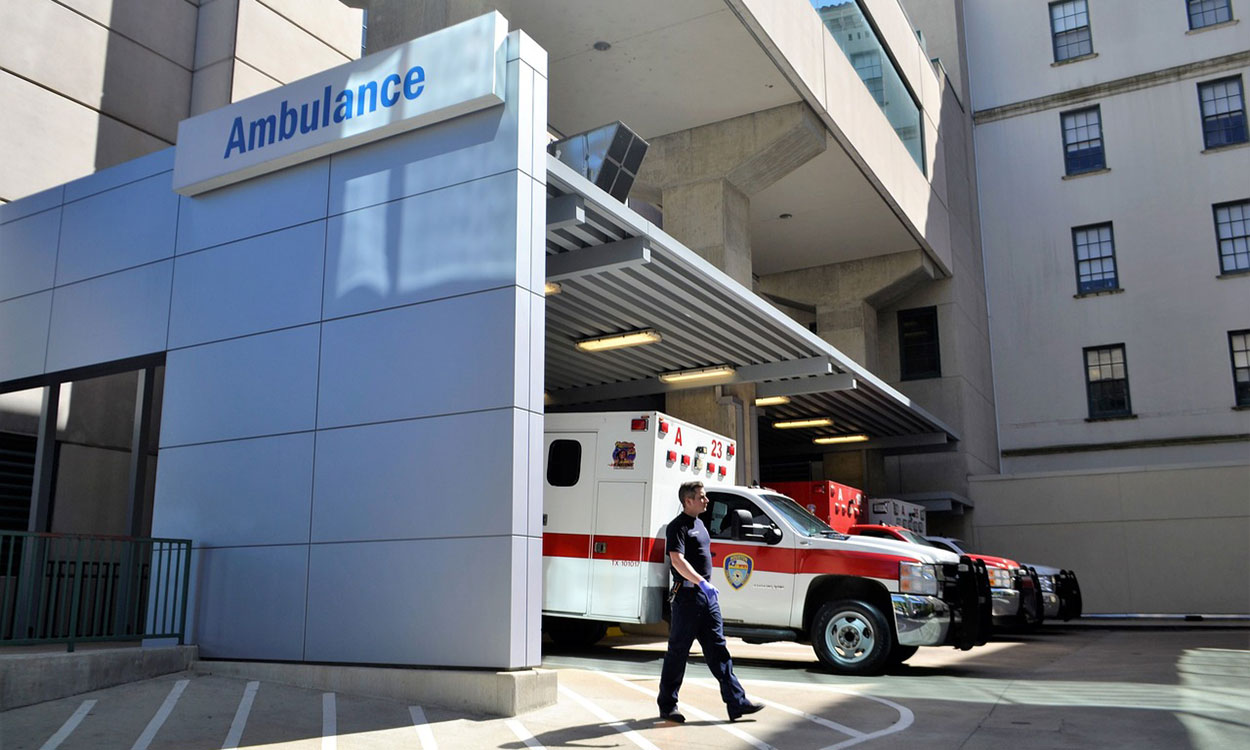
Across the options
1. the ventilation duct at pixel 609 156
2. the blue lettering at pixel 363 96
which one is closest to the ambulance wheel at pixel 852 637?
the ventilation duct at pixel 609 156

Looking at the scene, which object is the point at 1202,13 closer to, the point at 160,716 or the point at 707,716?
the point at 707,716

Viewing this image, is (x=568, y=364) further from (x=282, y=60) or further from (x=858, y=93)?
(x=858, y=93)

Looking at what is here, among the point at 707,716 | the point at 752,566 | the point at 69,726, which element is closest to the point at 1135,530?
the point at 752,566

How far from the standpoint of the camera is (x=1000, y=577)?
16875mm

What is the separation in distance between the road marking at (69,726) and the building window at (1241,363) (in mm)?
30490

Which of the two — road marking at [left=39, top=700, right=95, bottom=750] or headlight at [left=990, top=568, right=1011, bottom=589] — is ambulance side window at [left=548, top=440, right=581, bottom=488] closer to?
road marking at [left=39, top=700, right=95, bottom=750]

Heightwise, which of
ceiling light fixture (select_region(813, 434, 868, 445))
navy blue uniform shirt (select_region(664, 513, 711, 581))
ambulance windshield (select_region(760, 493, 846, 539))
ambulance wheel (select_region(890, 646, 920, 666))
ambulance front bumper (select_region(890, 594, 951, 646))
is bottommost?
ambulance wheel (select_region(890, 646, 920, 666))

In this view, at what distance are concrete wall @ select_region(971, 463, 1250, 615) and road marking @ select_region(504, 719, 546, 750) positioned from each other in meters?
23.3

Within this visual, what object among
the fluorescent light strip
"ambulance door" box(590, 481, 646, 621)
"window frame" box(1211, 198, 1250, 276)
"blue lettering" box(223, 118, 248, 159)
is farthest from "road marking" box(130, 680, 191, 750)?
"window frame" box(1211, 198, 1250, 276)

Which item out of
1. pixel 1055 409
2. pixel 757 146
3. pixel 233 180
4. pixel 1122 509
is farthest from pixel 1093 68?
pixel 233 180

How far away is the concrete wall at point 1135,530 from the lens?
26.4 m

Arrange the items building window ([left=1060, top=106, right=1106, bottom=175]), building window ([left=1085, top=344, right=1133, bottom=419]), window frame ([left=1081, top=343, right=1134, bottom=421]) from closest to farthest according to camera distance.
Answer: window frame ([left=1081, top=343, right=1134, bottom=421]), building window ([left=1085, top=344, right=1133, bottom=419]), building window ([left=1060, top=106, right=1106, bottom=175])

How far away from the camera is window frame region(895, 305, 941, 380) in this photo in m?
29.5

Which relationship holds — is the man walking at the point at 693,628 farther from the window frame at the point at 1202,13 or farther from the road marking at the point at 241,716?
the window frame at the point at 1202,13
